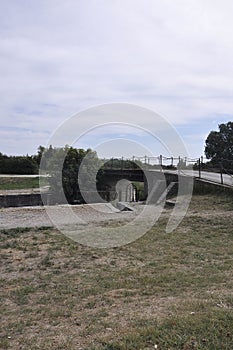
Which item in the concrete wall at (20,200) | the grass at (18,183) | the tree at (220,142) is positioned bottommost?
the concrete wall at (20,200)

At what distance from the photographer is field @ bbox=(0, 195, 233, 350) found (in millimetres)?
2857

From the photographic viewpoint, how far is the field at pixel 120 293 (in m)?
2.86

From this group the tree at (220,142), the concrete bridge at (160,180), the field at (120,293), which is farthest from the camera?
the tree at (220,142)

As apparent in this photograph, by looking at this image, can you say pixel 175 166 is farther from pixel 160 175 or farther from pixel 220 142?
pixel 220 142

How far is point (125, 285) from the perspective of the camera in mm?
4473

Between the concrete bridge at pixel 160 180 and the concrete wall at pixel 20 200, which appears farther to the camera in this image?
the concrete wall at pixel 20 200

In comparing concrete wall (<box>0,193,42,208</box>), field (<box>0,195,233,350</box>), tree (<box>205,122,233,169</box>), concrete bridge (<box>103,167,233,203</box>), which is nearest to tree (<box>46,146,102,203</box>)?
concrete wall (<box>0,193,42,208</box>)

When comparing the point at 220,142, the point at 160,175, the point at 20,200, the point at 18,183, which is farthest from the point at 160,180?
the point at 220,142

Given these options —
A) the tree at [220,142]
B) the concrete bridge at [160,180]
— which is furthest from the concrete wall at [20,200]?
the tree at [220,142]

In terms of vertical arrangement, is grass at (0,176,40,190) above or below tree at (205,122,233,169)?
below

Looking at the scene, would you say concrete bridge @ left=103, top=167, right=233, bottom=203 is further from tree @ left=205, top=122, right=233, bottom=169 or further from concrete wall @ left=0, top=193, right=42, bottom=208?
tree @ left=205, top=122, right=233, bottom=169

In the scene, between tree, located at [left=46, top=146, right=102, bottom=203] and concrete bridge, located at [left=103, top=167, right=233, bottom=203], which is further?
tree, located at [left=46, top=146, right=102, bottom=203]

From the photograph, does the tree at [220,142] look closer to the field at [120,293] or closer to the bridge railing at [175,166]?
the bridge railing at [175,166]

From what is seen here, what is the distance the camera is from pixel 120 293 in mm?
4168
